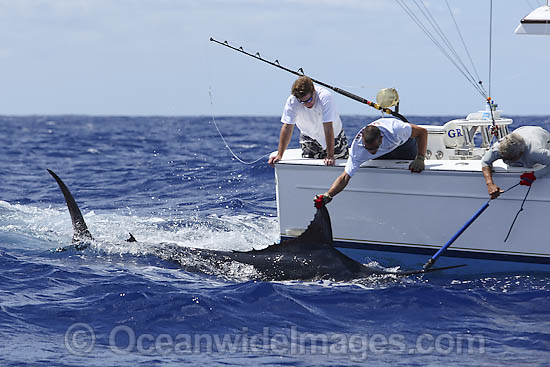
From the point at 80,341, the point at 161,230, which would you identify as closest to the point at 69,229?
the point at 161,230

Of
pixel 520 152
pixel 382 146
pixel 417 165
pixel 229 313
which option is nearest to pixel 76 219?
pixel 229 313

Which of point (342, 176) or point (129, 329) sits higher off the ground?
point (342, 176)

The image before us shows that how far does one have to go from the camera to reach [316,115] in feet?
25.0

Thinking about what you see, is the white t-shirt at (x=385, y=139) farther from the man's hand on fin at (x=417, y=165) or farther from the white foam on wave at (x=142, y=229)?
the white foam on wave at (x=142, y=229)

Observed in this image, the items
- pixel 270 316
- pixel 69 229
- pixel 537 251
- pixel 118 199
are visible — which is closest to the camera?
pixel 270 316

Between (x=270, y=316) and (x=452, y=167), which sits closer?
(x=270, y=316)

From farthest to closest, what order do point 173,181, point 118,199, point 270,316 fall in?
point 173,181
point 118,199
point 270,316

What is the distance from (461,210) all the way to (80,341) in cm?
370

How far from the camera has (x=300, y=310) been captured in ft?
19.7

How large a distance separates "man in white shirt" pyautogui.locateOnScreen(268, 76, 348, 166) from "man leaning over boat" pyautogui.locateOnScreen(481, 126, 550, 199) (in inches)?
62.0

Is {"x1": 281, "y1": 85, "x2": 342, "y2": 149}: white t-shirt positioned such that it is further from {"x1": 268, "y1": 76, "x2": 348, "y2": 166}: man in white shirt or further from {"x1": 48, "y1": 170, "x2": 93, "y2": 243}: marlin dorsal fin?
{"x1": 48, "y1": 170, "x2": 93, "y2": 243}: marlin dorsal fin

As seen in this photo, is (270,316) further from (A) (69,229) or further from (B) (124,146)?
(B) (124,146)

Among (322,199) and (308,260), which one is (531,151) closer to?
(322,199)

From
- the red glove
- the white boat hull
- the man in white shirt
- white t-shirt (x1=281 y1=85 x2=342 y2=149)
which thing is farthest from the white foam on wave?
the red glove
